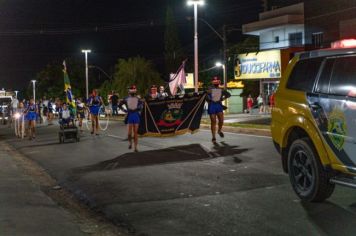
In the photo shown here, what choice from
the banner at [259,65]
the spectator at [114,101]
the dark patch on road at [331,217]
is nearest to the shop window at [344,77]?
the dark patch on road at [331,217]

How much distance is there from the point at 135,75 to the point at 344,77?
2656 inches

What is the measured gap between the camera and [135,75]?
242ft

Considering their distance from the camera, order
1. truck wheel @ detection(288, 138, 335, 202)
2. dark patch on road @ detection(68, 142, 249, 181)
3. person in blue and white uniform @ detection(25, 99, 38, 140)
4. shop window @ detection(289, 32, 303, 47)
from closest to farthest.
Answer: truck wheel @ detection(288, 138, 335, 202) → dark patch on road @ detection(68, 142, 249, 181) → person in blue and white uniform @ detection(25, 99, 38, 140) → shop window @ detection(289, 32, 303, 47)

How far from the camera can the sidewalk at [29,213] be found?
652 centimetres

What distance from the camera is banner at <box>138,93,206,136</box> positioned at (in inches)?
617

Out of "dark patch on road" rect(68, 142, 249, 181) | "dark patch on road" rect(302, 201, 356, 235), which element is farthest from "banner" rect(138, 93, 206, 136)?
"dark patch on road" rect(302, 201, 356, 235)

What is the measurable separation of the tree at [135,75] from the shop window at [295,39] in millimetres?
30888

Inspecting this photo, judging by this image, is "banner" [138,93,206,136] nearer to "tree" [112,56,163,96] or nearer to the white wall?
the white wall

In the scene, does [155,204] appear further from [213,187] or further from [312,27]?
[312,27]

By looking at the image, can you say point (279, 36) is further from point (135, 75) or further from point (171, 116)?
point (171, 116)

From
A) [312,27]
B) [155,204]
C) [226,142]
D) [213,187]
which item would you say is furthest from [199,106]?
[312,27]

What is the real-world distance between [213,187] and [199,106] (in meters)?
7.41

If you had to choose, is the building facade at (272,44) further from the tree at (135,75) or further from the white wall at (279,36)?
the tree at (135,75)

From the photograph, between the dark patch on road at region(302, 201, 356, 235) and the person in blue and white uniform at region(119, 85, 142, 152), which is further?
the person in blue and white uniform at region(119, 85, 142, 152)
